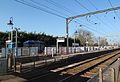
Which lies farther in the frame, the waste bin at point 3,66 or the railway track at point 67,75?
the waste bin at point 3,66

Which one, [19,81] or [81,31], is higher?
[81,31]

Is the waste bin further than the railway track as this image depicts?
Yes

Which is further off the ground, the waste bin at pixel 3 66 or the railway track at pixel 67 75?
the waste bin at pixel 3 66

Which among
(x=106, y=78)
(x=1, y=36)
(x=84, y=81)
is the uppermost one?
(x=1, y=36)

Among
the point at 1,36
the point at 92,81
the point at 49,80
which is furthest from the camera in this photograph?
the point at 1,36

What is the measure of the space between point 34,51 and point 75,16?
16.8 meters

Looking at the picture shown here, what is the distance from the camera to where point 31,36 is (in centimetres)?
8488

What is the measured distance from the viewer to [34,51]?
54.5m

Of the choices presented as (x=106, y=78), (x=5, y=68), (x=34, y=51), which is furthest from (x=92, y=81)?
(x=34, y=51)

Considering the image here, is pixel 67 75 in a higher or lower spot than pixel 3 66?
lower

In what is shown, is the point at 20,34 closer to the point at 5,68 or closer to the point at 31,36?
the point at 31,36

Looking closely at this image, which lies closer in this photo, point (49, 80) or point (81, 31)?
point (49, 80)

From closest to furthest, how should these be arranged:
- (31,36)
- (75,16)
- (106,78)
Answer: (106,78) → (75,16) → (31,36)

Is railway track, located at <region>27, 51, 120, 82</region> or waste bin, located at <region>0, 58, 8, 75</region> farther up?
waste bin, located at <region>0, 58, 8, 75</region>
